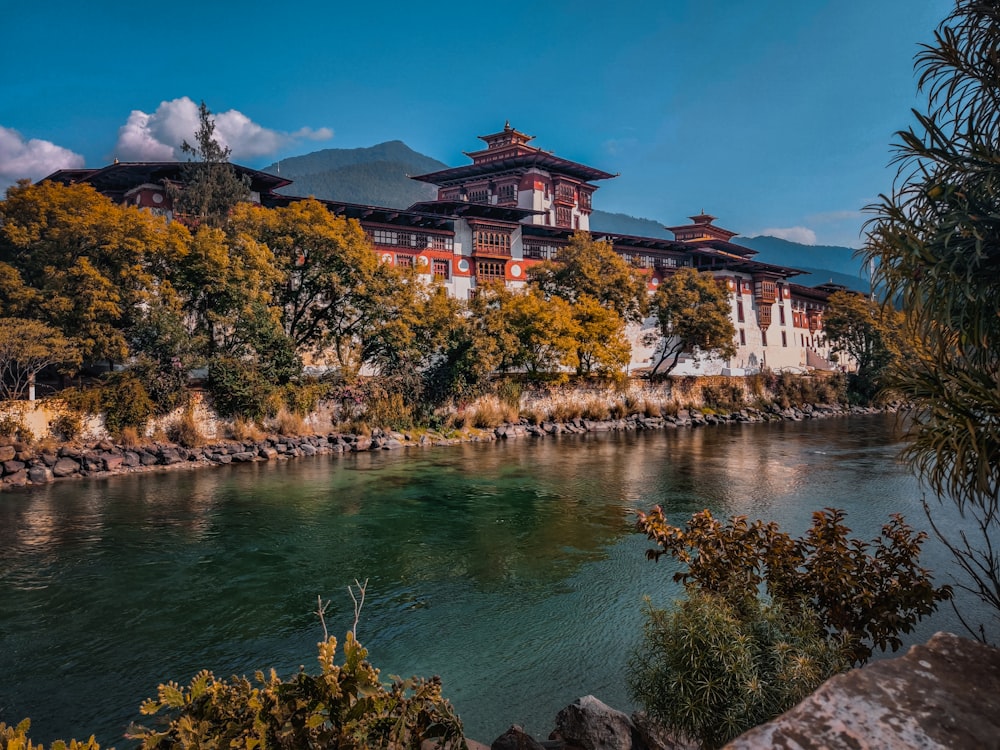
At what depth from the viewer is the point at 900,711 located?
107 inches

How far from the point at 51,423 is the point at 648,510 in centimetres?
2141

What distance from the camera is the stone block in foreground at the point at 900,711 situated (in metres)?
2.49

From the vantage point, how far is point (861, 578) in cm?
586

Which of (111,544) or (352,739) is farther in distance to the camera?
(111,544)

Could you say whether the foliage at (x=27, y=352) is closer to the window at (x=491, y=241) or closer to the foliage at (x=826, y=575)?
the foliage at (x=826, y=575)

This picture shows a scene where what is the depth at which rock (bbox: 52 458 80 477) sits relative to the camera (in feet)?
68.0

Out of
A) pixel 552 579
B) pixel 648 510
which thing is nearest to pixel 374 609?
pixel 552 579

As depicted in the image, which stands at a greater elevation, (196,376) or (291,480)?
(196,376)

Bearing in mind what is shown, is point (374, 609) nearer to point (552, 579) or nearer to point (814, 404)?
point (552, 579)

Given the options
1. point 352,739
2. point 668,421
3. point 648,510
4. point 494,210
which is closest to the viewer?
point 352,739

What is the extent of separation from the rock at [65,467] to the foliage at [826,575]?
2205 centimetres

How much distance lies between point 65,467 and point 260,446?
680 centimetres

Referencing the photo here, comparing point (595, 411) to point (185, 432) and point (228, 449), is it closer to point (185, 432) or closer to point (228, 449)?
point (228, 449)

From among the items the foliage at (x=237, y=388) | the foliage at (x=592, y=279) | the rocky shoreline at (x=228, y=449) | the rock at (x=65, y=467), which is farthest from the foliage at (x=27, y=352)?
the foliage at (x=592, y=279)
